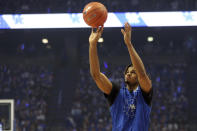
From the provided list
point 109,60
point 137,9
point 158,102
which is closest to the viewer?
point 137,9

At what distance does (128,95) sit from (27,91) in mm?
13250

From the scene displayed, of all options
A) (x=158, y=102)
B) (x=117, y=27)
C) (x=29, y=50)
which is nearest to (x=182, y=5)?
(x=117, y=27)

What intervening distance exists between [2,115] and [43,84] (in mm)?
5525

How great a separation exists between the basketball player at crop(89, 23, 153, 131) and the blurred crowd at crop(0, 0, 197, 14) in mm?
10887

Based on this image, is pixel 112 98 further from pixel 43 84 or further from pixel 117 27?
pixel 43 84

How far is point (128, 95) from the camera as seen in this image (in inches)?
99.2

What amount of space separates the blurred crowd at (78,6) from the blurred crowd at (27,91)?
10.4 feet

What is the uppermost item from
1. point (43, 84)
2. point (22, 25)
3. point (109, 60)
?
point (22, 25)

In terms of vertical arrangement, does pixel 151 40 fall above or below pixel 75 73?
above

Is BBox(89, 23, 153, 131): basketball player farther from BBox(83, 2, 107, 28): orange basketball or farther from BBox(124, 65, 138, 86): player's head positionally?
BBox(83, 2, 107, 28): orange basketball

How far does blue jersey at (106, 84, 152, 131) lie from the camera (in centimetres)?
243

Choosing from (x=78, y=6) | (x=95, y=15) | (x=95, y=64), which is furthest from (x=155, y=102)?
(x=95, y=64)

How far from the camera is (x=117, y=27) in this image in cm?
1356

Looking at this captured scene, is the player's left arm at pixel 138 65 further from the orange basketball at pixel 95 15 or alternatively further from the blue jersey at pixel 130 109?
the orange basketball at pixel 95 15
